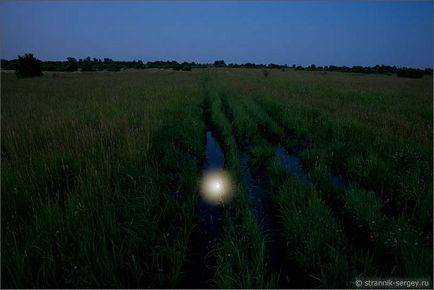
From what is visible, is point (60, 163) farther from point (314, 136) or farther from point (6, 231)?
point (314, 136)

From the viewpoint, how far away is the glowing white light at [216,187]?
442cm

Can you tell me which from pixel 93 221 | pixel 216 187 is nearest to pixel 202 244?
pixel 93 221

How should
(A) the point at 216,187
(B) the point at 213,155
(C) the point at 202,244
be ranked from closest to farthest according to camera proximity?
1. (C) the point at 202,244
2. (A) the point at 216,187
3. (B) the point at 213,155

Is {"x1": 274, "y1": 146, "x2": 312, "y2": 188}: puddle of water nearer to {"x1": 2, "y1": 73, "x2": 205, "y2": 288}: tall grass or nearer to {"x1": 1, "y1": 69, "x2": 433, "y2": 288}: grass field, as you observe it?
{"x1": 1, "y1": 69, "x2": 433, "y2": 288}: grass field

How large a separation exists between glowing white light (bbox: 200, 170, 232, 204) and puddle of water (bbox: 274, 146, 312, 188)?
136cm

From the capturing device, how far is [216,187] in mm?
4840

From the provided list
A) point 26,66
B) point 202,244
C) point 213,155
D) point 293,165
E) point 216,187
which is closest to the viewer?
point 202,244

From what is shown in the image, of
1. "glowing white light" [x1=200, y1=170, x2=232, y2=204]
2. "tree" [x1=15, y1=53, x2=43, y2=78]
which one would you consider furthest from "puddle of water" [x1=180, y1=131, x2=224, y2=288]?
"tree" [x1=15, y1=53, x2=43, y2=78]

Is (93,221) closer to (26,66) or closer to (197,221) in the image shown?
(197,221)

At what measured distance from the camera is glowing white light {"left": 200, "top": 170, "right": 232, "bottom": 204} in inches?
174

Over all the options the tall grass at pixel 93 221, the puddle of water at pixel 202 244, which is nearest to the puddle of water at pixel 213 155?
the tall grass at pixel 93 221

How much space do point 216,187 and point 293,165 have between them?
6.91 ft

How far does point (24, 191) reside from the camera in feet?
11.3

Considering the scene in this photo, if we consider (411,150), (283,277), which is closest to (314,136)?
(411,150)
